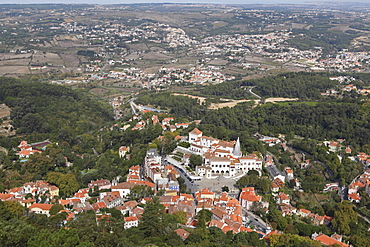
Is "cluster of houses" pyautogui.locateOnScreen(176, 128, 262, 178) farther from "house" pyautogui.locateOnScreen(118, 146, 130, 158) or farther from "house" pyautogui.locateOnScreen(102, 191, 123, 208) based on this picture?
"house" pyautogui.locateOnScreen(102, 191, 123, 208)

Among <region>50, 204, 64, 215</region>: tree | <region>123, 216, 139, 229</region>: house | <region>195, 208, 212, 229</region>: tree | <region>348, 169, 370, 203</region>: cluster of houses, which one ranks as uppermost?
<region>123, 216, 139, 229</region>: house

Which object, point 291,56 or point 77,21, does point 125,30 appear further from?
point 291,56

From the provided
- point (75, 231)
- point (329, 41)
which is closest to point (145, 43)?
point (329, 41)

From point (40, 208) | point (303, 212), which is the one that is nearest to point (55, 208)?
point (40, 208)

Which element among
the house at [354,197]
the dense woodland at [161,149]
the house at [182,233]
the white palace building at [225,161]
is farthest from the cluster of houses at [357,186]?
the house at [182,233]

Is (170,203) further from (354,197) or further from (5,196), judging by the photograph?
(354,197)

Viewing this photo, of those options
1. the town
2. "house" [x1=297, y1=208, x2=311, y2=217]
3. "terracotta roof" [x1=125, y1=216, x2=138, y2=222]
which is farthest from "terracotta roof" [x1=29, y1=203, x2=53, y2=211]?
"house" [x1=297, y1=208, x2=311, y2=217]

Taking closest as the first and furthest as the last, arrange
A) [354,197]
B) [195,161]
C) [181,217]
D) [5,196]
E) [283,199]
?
[181,217], [5,196], [283,199], [195,161], [354,197]

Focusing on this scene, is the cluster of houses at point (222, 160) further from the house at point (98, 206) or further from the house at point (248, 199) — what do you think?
the house at point (98, 206)
